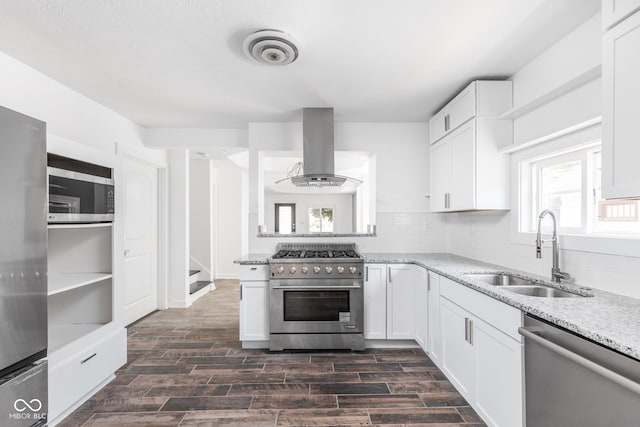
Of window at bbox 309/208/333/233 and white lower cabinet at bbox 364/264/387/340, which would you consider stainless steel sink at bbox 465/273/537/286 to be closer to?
white lower cabinet at bbox 364/264/387/340

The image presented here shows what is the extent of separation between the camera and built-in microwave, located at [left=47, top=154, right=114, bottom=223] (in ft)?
6.27

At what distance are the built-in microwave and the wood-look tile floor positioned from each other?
4.26 feet

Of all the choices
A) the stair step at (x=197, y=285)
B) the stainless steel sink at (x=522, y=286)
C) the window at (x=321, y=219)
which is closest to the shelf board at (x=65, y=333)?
the stair step at (x=197, y=285)

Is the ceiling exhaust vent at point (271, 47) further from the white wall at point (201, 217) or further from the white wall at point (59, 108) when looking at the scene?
the white wall at point (201, 217)

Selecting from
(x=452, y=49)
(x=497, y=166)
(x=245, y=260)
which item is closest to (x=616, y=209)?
(x=497, y=166)

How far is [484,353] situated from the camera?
1.79m

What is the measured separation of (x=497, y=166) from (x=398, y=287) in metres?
1.38

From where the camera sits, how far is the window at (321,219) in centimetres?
1135

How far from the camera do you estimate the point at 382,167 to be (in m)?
3.70

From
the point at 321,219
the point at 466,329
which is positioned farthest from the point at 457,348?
the point at 321,219

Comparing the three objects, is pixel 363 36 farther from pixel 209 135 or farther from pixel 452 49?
pixel 209 135

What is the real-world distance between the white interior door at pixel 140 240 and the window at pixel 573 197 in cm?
397

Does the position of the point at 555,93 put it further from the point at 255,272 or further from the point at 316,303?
the point at 255,272

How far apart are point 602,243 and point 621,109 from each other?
787mm
